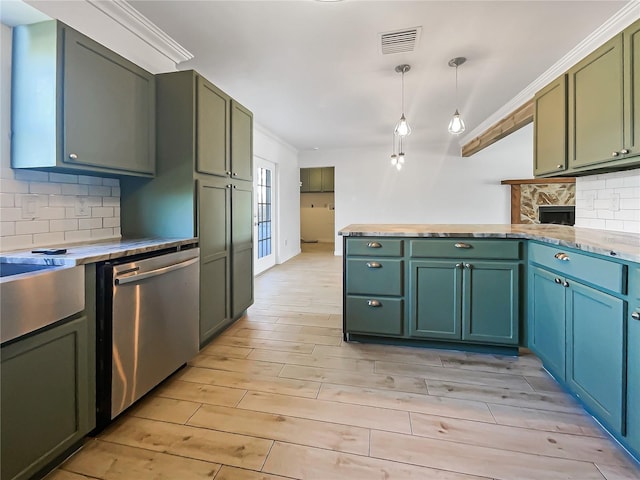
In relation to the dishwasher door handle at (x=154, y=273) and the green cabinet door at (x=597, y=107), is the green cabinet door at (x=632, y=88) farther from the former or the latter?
the dishwasher door handle at (x=154, y=273)

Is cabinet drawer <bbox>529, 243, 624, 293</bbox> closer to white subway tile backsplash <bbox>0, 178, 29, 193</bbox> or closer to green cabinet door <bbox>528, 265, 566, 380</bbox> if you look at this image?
green cabinet door <bbox>528, 265, 566, 380</bbox>

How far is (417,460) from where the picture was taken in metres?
1.39

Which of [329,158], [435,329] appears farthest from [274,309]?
[329,158]

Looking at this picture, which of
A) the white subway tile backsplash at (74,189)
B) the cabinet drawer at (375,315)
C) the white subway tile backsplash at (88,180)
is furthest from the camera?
the cabinet drawer at (375,315)

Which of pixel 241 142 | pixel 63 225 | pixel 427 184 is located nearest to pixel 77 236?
pixel 63 225

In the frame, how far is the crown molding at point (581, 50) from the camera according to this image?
7.40 feet

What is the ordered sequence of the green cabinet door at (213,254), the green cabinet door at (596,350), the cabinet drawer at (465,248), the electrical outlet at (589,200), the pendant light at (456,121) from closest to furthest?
the green cabinet door at (596,350)
the cabinet drawer at (465,248)
the green cabinet door at (213,254)
the electrical outlet at (589,200)
the pendant light at (456,121)

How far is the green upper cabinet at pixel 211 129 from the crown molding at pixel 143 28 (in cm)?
54

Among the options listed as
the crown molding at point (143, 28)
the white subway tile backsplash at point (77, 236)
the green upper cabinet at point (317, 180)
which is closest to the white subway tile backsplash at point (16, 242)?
the white subway tile backsplash at point (77, 236)

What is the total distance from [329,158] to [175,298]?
597cm

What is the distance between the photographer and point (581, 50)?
277 centimetres

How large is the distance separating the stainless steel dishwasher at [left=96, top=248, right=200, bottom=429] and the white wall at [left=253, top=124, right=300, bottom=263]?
12.1 ft

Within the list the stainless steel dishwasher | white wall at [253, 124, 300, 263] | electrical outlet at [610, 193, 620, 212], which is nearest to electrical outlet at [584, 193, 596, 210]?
electrical outlet at [610, 193, 620, 212]

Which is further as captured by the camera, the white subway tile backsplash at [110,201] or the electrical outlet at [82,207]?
the white subway tile backsplash at [110,201]
